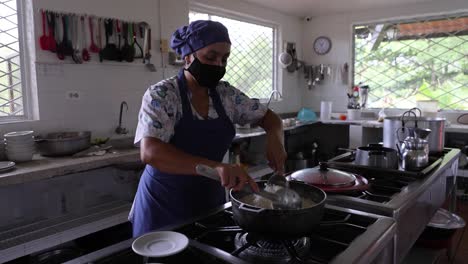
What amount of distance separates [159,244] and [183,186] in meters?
0.47

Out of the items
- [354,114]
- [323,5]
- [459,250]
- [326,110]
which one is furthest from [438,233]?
[323,5]

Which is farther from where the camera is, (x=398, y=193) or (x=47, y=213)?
(x=47, y=213)

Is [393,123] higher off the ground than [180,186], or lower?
higher

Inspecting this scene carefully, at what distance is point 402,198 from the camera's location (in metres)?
1.31

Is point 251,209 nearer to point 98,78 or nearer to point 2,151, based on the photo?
point 2,151

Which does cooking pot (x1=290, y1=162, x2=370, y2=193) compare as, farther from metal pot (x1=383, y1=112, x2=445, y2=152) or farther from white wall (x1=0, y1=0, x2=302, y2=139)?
white wall (x1=0, y1=0, x2=302, y2=139)

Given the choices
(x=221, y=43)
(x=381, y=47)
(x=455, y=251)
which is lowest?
(x=455, y=251)

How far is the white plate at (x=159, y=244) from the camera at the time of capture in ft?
2.55

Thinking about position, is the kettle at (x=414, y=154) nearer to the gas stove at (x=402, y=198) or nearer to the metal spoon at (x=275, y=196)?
the gas stove at (x=402, y=198)

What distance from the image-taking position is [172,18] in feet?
10.4

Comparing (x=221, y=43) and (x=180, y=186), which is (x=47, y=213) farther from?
(x=221, y=43)

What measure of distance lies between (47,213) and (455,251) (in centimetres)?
293

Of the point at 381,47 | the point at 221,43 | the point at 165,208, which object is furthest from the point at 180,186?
the point at 381,47

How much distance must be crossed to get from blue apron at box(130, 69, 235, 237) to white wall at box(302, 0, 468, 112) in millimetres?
3856
